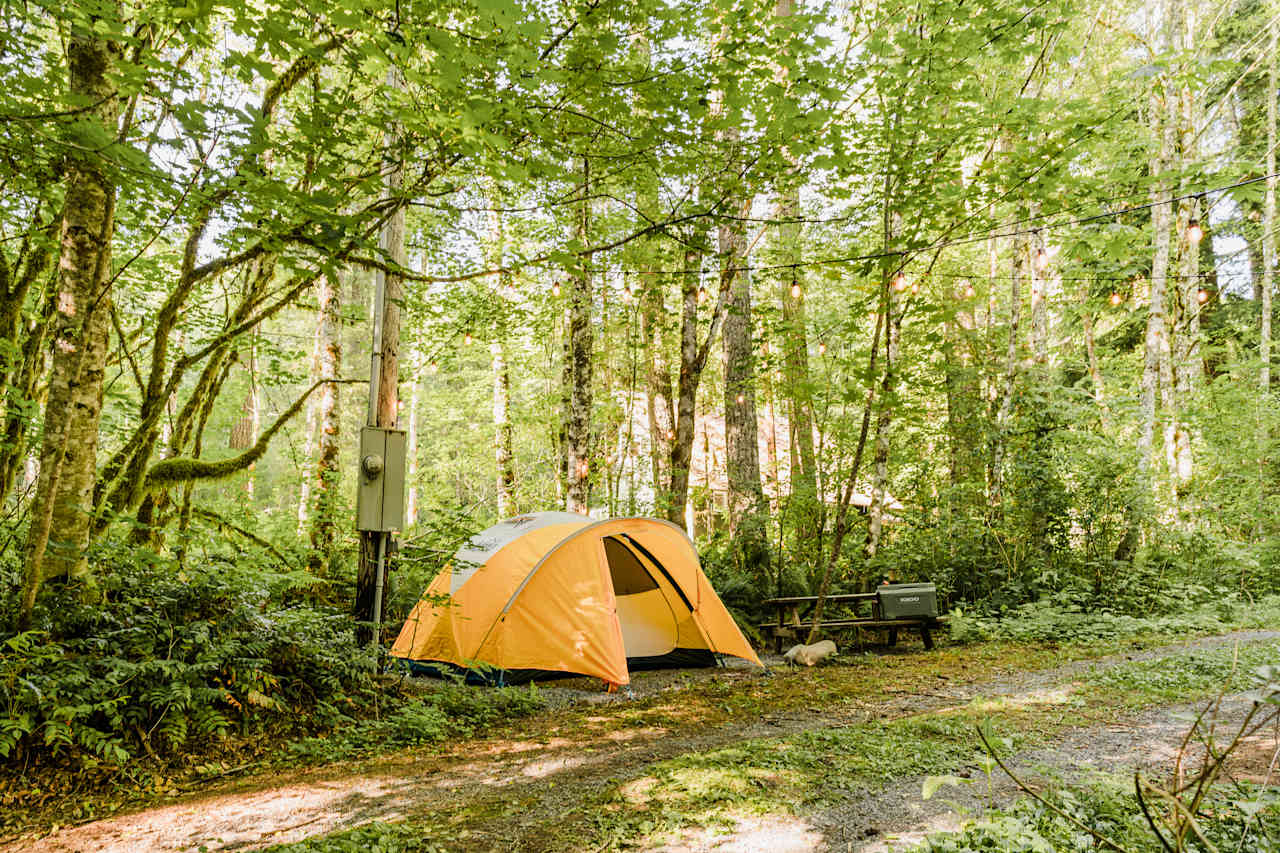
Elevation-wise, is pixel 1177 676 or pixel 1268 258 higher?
pixel 1268 258

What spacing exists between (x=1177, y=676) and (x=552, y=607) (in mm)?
5530

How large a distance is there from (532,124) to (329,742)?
4.20 meters

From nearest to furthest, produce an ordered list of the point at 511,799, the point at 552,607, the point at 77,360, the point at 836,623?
the point at 511,799 < the point at 77,360 < the point at 552,607 < the point at 836,623

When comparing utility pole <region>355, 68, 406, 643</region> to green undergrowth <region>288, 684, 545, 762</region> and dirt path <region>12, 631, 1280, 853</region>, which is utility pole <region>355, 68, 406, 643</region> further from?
dirt path <region>12, 631, 1280, 853</region>

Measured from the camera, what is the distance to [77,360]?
421 centimetres

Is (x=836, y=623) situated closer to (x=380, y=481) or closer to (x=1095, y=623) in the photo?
(x=1095, y=623)

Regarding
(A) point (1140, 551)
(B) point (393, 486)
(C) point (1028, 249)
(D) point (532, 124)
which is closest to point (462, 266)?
(B) point (393, 486)

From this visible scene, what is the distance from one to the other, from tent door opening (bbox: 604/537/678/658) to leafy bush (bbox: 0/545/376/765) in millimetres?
3060

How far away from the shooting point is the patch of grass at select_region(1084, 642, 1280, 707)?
5.24 metres

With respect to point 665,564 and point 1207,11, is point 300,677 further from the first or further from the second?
point 1207,11

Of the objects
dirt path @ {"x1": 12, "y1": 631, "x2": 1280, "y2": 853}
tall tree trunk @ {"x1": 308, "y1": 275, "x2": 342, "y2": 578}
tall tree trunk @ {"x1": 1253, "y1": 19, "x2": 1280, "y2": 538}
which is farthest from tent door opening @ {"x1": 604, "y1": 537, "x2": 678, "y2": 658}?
tall tree trunk @ {"x1": 1253, "y1": 19, "x2": 1280, "y2": 538}

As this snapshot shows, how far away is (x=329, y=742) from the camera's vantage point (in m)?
4.47

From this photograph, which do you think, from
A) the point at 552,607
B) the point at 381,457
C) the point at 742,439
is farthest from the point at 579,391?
the point at 381,457

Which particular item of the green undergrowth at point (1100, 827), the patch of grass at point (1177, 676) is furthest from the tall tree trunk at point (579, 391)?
the green undergrowth at point (1100, 827)
